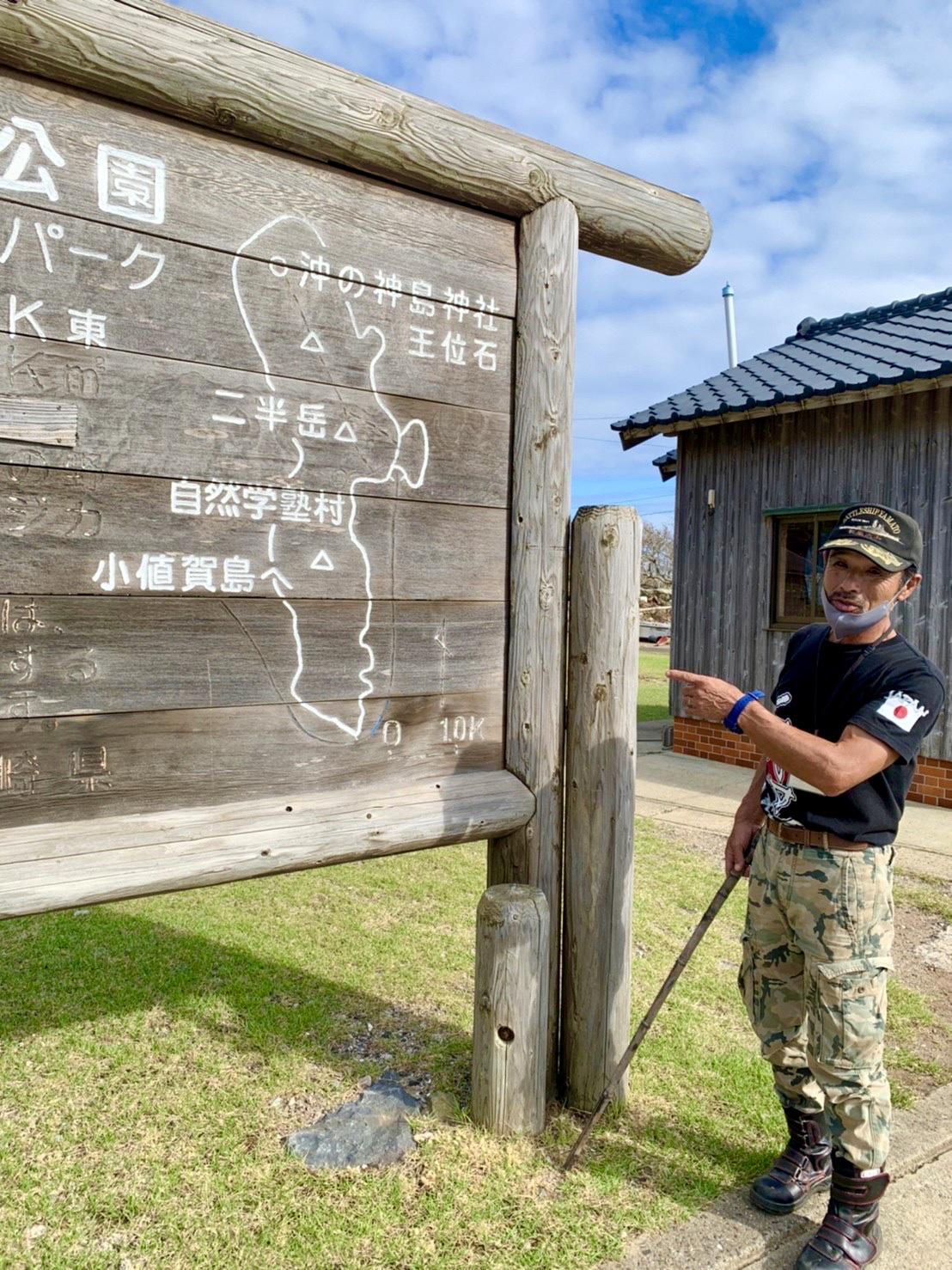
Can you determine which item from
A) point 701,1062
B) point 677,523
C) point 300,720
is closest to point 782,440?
point 677,523

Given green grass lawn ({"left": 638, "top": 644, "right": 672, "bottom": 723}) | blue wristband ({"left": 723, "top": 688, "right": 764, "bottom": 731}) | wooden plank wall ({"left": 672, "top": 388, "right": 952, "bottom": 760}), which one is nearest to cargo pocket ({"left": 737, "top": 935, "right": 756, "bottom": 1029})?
blue wristband ({"left": 723, "top": 688, "right": 764, "bottom": 731})

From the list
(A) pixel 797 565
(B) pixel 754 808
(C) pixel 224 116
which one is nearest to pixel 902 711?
(B) pixel 754 808

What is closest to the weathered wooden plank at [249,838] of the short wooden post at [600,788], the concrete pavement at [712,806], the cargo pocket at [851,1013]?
the short wooden post at [600,788]

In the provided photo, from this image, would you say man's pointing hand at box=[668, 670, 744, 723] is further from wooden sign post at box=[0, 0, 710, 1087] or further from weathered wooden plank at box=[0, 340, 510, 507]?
weathered wooden plank at box=[0, 340, 510, 507]

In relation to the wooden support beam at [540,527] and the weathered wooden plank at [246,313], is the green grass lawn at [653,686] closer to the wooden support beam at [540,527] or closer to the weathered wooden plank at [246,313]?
the wooden support beam at [540,527]

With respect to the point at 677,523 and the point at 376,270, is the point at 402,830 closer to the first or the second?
the point at 376,270

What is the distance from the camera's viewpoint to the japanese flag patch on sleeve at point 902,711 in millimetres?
2156

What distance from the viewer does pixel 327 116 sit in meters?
2.32

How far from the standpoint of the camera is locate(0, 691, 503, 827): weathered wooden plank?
206cm

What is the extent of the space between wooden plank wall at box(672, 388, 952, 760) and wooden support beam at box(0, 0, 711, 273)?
5095 mm

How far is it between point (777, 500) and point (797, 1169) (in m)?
6.84

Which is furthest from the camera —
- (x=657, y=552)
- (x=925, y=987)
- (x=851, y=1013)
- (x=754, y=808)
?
(x=657, y=552)

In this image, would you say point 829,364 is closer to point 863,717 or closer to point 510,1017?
point 863,717

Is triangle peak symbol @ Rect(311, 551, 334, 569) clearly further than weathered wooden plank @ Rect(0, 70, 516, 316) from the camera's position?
Yes
